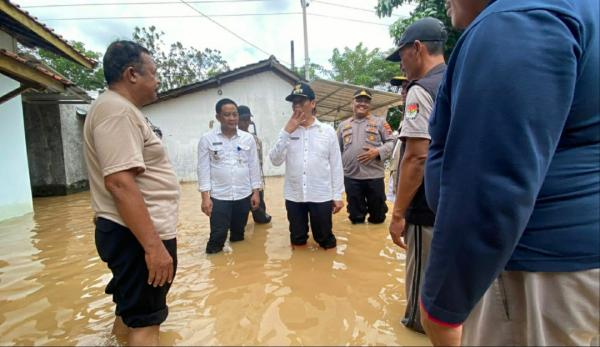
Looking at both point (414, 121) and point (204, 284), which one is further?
point (204, 284)

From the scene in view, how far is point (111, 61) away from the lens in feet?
6.06

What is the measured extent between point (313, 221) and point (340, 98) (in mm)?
9794

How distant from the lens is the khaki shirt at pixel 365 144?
4848 millimetres

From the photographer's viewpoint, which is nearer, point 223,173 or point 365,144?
point 223,173

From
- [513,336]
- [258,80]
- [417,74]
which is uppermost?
[258,80]

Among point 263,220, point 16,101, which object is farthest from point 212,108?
point 263,220

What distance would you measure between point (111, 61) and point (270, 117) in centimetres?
1146

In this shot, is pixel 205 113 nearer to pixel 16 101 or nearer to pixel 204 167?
pixel 16 101

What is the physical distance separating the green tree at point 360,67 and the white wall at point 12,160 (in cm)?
1876

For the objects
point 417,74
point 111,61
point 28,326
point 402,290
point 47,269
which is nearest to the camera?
point 111,61

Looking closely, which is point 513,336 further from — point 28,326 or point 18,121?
point 18,121

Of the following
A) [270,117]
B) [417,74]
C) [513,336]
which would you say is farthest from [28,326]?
[270,117]

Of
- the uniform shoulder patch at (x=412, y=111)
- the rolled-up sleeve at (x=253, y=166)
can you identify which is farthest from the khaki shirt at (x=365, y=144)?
the uniform shoulder patch at (x=412, y=111)

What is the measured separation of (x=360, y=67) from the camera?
82.7 ft
